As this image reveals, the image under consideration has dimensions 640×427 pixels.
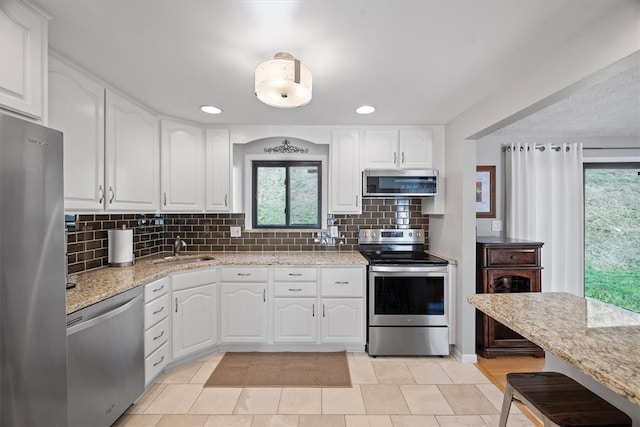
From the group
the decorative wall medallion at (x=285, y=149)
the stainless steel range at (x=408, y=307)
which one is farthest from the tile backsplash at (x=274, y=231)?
the decorative wall medallion at (x=285, y=149)

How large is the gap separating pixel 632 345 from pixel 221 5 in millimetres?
2029

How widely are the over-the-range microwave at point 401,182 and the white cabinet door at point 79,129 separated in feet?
7.22

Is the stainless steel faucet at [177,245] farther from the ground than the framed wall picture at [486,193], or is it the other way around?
the framed wall picture at [486,193]

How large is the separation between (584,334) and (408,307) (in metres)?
1.80

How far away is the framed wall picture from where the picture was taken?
11.5ft

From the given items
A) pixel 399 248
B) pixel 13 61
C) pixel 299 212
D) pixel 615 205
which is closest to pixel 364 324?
pixel 399 248

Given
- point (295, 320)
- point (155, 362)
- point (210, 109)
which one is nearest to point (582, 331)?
point (295, 320)

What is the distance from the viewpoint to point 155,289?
7.71 ft

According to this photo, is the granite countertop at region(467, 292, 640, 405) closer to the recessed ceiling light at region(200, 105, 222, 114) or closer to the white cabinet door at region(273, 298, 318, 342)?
the white cabinet door at region(273, 298, 318, 342)

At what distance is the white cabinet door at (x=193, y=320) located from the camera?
8.66 feet

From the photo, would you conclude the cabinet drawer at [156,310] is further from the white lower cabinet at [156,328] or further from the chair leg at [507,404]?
the chair leg at [507,404]

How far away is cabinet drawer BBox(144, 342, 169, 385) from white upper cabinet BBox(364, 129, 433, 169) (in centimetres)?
244

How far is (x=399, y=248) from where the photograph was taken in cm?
351

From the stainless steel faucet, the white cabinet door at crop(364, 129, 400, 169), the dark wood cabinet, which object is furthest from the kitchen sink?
the dark wood cabinet
